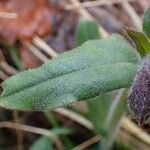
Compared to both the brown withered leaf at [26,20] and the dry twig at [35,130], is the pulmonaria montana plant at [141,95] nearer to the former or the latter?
the dry twig at [35,130]

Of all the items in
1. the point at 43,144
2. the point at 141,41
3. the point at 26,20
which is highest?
the point at 141,41

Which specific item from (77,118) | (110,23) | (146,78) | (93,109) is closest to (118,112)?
(93,109)

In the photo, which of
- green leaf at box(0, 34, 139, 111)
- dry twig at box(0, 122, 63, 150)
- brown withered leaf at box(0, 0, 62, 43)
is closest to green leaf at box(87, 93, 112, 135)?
dry twig at box(0, 122, 63, 150)

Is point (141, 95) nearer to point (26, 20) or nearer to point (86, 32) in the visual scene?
point (86, 32)

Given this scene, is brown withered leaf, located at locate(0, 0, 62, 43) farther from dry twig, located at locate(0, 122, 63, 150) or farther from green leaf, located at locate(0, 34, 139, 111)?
green leaf, located at locate(0, 34, 139, 111)

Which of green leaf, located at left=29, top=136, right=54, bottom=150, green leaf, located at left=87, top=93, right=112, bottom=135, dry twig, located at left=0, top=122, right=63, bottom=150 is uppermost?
green leaf, located at left=87, top=93, right=112, bottom=135

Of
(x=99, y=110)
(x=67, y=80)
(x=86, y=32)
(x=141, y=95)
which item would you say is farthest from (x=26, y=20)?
(x=141, y=95)

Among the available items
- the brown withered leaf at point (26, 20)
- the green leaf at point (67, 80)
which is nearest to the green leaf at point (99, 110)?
the green leaf at point (67, 80)
